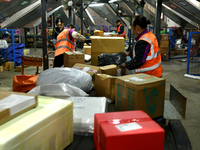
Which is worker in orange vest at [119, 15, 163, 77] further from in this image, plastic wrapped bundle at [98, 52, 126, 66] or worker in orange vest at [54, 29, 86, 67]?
worker in orange vest at [54, 29, 86, 67]

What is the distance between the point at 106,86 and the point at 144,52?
622mm

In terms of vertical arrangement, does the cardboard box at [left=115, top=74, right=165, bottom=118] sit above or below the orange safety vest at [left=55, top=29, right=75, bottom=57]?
below

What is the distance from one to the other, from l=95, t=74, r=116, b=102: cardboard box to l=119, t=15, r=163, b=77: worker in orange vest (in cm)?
44

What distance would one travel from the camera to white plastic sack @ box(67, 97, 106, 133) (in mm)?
1402

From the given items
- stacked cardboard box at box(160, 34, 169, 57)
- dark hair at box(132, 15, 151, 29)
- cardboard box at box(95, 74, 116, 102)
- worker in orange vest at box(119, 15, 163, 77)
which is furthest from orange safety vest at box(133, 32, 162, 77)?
stacked cardboard box at box(160, 34, 169, 57)

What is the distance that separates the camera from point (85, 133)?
1.40 metres

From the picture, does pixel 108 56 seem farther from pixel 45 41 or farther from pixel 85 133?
pixel 85 133

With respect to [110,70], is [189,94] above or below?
below

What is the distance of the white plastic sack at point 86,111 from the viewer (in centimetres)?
140

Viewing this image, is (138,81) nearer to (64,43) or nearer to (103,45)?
(103,45)

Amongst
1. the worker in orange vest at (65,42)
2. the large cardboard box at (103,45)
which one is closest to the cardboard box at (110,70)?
the large cardboard box at (103,45)

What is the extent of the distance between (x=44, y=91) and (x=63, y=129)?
68 centimetres

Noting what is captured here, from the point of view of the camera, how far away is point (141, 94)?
167cm

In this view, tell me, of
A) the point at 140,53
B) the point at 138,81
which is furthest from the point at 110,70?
the point at 138,81
